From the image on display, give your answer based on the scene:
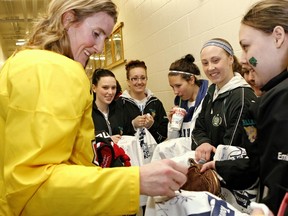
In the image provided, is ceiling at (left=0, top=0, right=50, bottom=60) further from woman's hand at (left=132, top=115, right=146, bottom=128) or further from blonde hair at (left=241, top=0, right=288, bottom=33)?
blonde hair at (left=241, top=0, right=288, bottom=33)

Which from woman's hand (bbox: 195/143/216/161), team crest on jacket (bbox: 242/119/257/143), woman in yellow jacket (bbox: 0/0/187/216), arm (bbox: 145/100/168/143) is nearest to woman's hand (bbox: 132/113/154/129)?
arm (bbox: 145/100/168/143)

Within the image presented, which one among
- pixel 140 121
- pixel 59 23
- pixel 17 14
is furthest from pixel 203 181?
pixel 17 14

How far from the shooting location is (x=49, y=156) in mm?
780

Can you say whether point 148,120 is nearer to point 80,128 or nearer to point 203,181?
point 203,181

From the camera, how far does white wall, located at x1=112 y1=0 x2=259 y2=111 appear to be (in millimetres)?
2383

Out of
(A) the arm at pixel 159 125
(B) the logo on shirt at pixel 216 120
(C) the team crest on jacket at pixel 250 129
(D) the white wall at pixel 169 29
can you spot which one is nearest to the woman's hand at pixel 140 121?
(A) the arm at pixel 159 125

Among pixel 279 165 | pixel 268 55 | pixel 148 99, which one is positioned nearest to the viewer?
pixel 279 165

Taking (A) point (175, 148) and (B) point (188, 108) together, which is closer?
(A) point (175, 148)

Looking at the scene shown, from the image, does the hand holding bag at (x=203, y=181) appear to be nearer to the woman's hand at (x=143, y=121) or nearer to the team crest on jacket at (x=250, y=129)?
the team crest on jacket at (x=250, y=129)

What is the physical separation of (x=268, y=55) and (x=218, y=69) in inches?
35.7

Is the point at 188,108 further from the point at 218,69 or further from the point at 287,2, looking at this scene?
the point at 287,2

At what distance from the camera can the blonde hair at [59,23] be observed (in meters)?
0.99

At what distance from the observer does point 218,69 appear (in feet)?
6.76

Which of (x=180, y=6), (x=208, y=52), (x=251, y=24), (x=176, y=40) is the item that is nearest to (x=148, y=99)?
(x=176, y=40)
